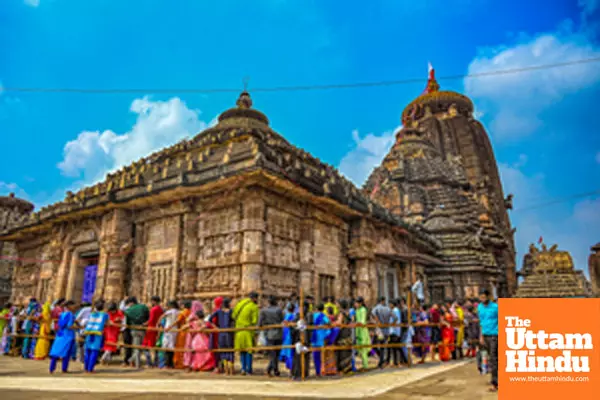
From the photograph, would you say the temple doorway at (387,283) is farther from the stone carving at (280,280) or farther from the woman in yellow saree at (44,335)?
the woman in yellow saree at (44,335)

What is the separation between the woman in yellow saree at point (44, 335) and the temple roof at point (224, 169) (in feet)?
15.5

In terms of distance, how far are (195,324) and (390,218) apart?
11415 mm

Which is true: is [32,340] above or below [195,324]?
below

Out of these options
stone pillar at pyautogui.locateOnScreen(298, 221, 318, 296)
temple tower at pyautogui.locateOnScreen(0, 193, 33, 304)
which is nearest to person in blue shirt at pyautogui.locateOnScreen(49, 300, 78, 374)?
stone pillar at pyautogui.locateOnScreen(298, 221, 318, 296)

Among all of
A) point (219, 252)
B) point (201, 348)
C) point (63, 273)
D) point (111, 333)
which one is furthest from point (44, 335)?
point (63, 273)

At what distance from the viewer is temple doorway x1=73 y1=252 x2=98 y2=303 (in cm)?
1571

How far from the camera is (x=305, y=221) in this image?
1359 centimetres

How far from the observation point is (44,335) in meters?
10.6

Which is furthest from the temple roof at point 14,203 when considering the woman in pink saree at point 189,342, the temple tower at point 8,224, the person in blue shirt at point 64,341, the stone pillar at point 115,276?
the woman in pink saree at point 189,342

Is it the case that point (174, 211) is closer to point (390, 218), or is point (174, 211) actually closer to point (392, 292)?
point (390, 218)

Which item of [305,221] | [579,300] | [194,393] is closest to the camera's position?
[579,300]

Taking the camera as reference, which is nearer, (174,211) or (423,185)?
(174,211)

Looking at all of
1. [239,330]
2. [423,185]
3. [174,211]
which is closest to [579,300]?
[239,330]

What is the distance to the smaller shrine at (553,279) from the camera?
78.1 ft
